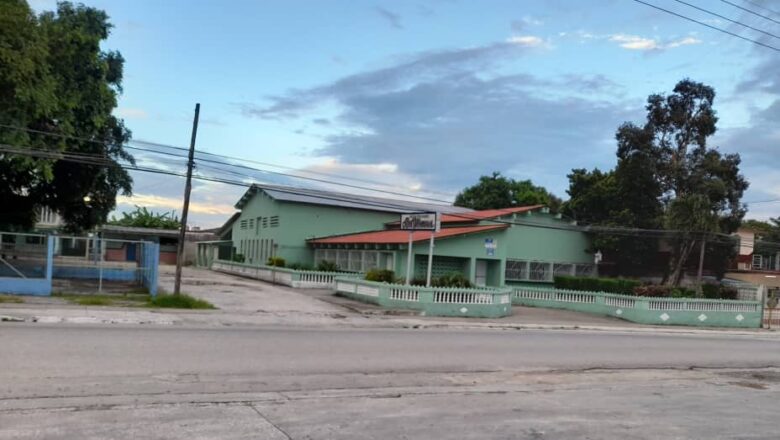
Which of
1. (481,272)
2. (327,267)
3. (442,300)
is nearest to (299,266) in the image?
(327,267)

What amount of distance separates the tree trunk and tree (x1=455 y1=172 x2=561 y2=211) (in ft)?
77.7

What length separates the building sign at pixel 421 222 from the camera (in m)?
24.2

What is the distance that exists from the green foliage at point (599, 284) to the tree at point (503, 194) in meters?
29.6

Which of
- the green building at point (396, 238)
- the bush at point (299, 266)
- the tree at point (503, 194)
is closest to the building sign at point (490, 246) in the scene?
the green building at point (396, 238)

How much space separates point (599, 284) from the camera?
35719 mm

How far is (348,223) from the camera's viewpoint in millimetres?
42562

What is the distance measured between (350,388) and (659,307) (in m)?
21.9

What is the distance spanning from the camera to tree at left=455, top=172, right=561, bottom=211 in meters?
68.1

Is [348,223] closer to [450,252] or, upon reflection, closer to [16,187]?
[450,252]

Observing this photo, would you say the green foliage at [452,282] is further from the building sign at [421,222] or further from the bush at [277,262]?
the bush at [277,262]

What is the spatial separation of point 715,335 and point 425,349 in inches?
626

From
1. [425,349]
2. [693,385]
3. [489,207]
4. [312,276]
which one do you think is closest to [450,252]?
[312,276]

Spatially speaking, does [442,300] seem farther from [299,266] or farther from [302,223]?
[302,223]

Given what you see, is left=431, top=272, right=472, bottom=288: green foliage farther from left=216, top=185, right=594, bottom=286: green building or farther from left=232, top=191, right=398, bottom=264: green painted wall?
left=232, top=191, right=398, bottom=264: green painted wall
